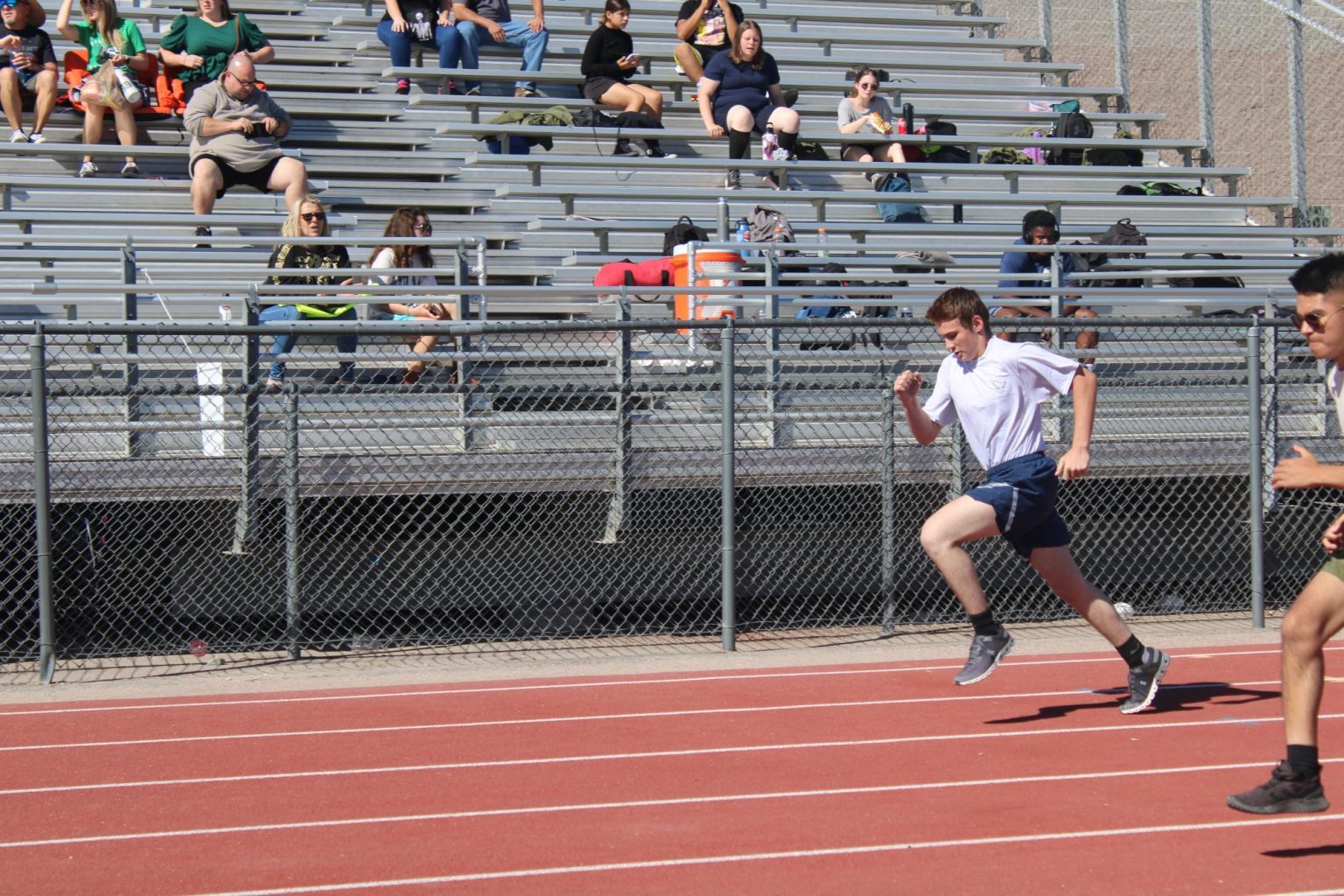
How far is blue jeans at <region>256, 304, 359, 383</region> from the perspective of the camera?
30.5 feet

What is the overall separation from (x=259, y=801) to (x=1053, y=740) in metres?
3.31

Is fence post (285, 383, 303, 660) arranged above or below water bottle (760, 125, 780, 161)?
below

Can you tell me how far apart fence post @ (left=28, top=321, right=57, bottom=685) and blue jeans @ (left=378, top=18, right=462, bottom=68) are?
8449 mm

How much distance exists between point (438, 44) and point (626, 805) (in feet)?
39.0

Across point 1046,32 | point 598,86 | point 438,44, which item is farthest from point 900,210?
point 1046,32

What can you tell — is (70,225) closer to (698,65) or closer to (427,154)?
(427,154)

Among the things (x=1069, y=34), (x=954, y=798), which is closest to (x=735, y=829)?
(x=954, y=798)

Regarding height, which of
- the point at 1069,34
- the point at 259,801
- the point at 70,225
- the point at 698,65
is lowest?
the point at 259,801

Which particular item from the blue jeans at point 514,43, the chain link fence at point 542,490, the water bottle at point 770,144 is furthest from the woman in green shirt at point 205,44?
the water bottle at point 770,144

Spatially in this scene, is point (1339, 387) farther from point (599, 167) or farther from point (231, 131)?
point (599, 167)

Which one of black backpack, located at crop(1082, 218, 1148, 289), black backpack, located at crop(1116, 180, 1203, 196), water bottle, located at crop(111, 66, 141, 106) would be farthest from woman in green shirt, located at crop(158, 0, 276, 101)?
black backpack, located at crop(1116, 180, 1203, 196)

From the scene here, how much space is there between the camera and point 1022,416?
275 inches

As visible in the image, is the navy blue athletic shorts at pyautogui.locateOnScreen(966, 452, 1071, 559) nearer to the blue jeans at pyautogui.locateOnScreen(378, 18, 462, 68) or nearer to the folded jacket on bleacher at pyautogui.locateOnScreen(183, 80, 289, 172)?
the folded jacket on bleacher at pyautogui.locateOnScreen(183, 80, 289, 172)

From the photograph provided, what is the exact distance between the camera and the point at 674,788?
5.98 meters
